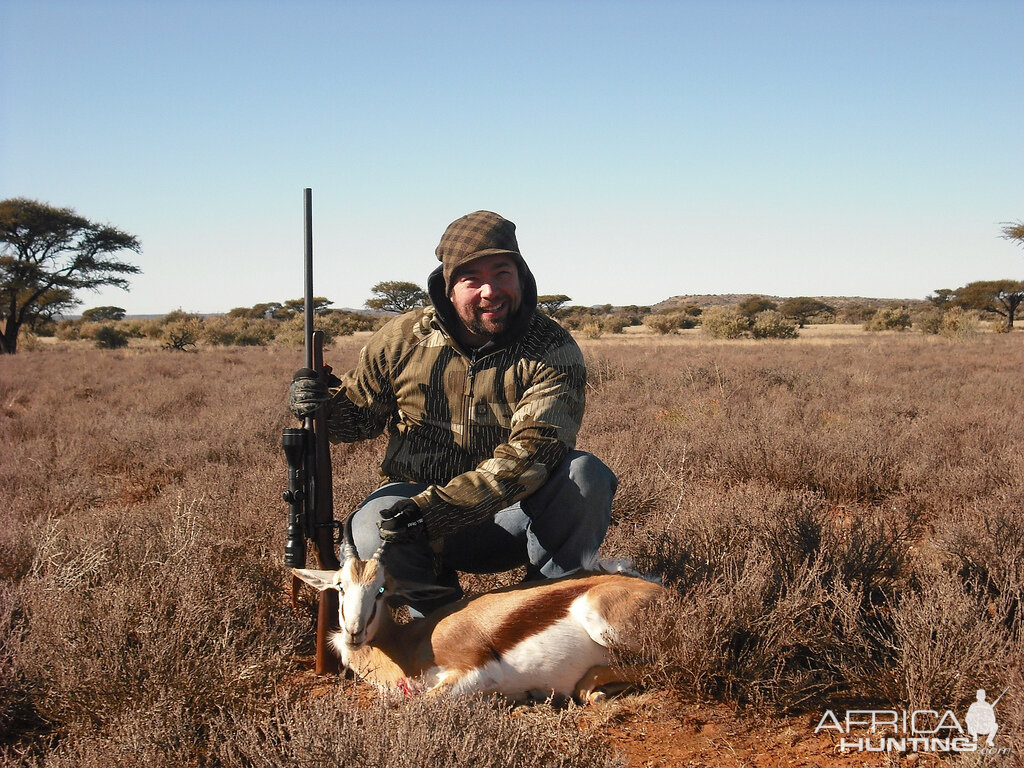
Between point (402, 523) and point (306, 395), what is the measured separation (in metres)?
0.83

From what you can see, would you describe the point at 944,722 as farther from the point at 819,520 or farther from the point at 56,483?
the point at 56,483

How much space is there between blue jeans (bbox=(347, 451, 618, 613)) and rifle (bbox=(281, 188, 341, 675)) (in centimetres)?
17

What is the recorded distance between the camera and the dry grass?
7.99 feet

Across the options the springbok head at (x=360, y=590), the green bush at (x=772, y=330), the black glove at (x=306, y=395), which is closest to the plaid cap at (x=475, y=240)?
the black glove at (x=306, y=395)

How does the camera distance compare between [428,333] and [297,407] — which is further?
[428,333]

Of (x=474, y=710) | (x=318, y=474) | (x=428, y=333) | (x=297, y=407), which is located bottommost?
(x=474, y=710)

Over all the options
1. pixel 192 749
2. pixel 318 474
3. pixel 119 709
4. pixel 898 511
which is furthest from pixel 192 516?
pixel 898 511

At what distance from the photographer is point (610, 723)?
2803 mm

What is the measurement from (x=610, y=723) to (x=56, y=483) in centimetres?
568

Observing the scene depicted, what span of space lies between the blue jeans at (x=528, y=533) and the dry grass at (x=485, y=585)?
1.70 feet

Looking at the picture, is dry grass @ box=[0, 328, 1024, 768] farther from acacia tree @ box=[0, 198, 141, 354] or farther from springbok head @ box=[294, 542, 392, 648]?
acacia tree @ box=[0, 198, 141, 354]

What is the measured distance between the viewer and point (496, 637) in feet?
9.27

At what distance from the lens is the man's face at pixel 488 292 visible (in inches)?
134

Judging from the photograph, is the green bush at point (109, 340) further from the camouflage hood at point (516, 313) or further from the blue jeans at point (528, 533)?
the blue jeans at point (528, 533)
